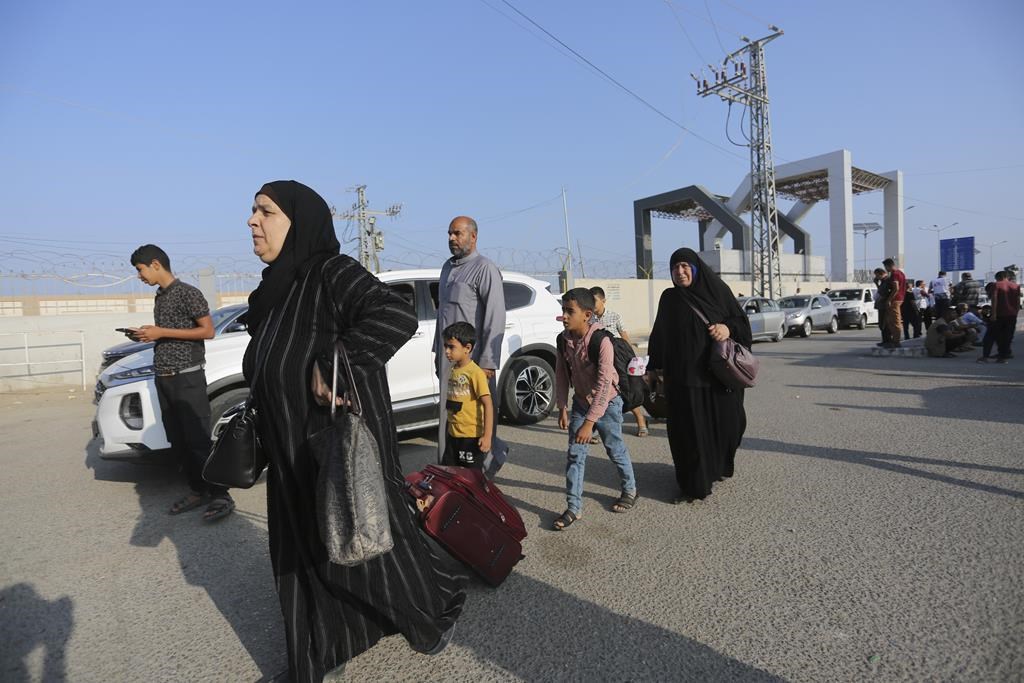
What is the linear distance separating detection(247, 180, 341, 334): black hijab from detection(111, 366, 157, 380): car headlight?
126 inches

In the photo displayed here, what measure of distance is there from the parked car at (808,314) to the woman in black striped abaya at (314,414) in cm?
1992

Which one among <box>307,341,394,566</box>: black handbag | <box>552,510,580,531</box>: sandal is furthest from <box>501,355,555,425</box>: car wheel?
<box>307,341,394,566</box>: black handbag

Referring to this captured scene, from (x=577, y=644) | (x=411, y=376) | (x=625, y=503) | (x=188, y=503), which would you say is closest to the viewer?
(x=577, y=644)

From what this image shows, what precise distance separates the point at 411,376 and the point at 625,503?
8.34ft

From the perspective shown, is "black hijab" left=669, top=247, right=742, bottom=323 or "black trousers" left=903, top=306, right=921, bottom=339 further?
"black trousers" left=903, top=306, right=921, bottom=339

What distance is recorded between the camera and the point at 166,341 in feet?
13.6

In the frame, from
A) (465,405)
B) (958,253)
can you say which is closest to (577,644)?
(465,405)

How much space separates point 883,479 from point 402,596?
13.0ft

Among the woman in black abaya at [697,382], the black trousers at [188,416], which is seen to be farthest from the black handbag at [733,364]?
the black trousers at [188,416]

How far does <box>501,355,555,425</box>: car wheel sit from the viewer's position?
22.0 ft

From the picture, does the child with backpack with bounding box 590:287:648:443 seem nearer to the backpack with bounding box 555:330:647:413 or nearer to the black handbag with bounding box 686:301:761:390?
the backpack with bounding box 555:330:647:413

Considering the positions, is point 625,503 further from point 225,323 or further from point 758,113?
point 758,113

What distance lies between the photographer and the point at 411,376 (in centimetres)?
569

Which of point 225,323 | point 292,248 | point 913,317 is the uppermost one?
point 292,248
